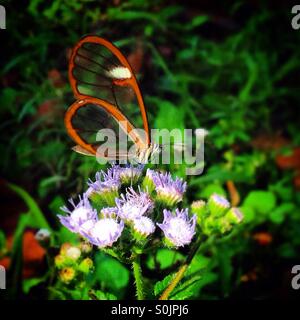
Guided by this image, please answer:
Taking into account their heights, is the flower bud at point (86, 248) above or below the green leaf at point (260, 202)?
below

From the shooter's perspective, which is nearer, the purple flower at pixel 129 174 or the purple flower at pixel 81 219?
the purple flower at pixel 81 219

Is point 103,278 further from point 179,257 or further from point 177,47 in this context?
point 177,47

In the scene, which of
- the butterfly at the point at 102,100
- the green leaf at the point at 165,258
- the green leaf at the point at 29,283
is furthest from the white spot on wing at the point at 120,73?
the green leaf at the point at 29,283

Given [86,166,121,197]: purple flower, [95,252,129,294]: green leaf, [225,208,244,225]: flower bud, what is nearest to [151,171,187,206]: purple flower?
[86,166,121,197]: purple flower

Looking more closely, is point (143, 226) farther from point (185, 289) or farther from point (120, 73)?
point (120, 73)

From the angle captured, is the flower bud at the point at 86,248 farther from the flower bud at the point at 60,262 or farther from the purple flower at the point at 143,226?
the purple flower at the point at 143,226

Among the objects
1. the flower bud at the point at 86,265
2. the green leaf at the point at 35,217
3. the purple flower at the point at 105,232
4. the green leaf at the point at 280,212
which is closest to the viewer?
the purple flower at the point at 105,232

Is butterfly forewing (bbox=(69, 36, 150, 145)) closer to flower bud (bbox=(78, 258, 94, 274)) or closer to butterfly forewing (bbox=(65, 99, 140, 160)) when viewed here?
butterfly forewing (bbox=(65, 99, 140, 160))

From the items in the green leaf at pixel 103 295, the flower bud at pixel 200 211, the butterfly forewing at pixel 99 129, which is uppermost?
the butterfly forewing at pixel 99 129
